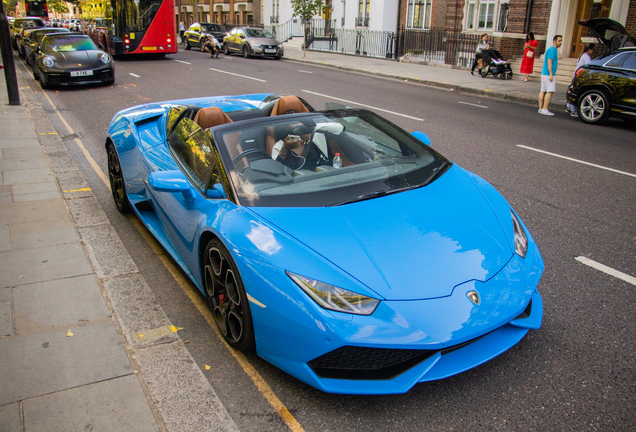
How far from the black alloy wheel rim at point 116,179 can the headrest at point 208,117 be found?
4.65ft

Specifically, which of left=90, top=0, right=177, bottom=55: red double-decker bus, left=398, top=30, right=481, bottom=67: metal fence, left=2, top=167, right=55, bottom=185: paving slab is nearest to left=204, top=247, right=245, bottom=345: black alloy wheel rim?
left=2, top=167, right=55, bottom=185: paving slab

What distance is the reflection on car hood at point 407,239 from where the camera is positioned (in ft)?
8.31

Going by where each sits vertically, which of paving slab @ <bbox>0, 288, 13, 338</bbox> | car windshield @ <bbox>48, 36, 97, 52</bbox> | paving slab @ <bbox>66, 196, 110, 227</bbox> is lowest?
paving slab @ <bbox>0, 288, 13, 338</bbox>

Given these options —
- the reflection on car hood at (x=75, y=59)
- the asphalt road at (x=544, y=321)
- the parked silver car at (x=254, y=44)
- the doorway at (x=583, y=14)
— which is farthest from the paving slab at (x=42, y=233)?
the parked silver car at (x=254, y=44)

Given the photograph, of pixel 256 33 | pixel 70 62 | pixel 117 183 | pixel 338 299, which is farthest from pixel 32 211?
pixel 256 33

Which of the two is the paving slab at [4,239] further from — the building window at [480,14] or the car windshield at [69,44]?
the building window at [480,14]

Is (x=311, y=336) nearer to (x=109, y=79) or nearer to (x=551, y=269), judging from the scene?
(x=551, y=269)

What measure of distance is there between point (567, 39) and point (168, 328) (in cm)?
2136

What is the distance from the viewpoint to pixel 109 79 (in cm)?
1473

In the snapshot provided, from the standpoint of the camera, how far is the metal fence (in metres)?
23.6

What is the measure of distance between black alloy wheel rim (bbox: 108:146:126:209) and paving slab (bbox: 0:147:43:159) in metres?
2.79

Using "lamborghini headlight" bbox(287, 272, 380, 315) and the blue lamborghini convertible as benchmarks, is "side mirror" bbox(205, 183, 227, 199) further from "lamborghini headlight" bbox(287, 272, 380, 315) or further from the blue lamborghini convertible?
"lamborghini headlight" bbox(287, 272, 380, 315)

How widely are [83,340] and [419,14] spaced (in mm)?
30003

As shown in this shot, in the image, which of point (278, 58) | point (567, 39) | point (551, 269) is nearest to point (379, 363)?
point (551, 269)
